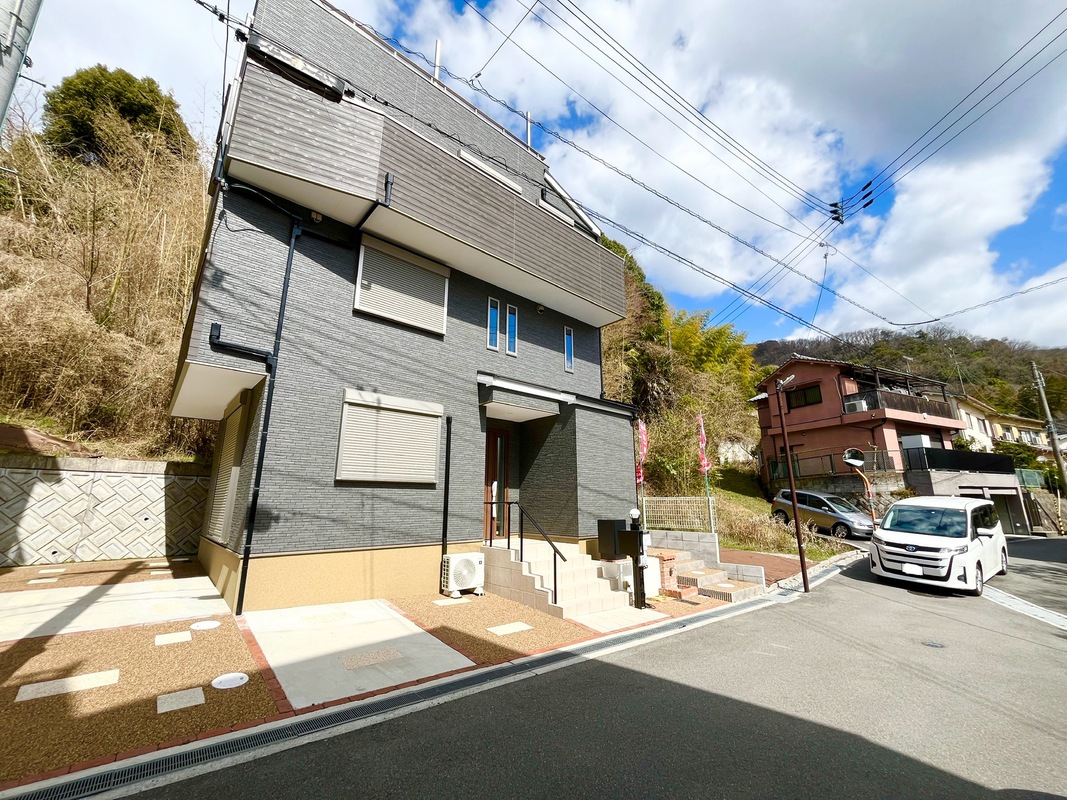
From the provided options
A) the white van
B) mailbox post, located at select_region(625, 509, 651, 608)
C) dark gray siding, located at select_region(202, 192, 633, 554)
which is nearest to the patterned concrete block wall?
dark gray siding, located at select_region(202, 192, 633, 554)

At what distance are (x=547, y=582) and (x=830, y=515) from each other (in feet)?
42.4

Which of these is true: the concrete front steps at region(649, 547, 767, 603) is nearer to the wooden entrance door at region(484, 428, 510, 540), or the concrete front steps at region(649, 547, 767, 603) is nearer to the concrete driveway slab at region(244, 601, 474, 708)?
the wooden entrance door at region(484, 428, 510, 540)

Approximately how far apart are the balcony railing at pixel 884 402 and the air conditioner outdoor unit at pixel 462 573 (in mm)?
22442

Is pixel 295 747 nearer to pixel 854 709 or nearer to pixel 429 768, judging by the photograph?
pixel 429 768

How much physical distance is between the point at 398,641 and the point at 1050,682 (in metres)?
6.82

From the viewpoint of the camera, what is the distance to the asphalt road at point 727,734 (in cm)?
251

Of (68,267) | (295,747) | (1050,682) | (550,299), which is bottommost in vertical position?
(1050,682)

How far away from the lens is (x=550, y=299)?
10047 mm

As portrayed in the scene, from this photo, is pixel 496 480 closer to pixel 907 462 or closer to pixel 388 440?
pixel 388 440

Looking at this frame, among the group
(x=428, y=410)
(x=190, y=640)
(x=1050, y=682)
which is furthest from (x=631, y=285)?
(x=190, y=640)

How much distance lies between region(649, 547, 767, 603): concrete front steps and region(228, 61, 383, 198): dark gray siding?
28.2ft

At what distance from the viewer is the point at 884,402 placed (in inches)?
819

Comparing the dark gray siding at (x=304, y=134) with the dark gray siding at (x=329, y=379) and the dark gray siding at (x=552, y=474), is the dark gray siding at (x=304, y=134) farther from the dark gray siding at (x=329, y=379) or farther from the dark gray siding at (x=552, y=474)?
the dark gray siding at (x=552, y=474)

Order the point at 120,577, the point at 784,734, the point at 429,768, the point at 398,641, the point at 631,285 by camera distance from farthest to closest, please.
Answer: the point at 631,285, the point at 120,577, the point at 398,641, the point at 784,734, the point at 429,768
